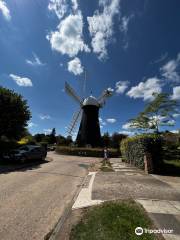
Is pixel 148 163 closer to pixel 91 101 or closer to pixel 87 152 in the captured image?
pixel 87 152

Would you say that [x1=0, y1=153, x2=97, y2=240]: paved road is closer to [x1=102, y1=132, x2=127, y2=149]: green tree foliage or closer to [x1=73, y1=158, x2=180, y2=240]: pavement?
[x1=73, y1=158, x2=180, y2=240]: pavement

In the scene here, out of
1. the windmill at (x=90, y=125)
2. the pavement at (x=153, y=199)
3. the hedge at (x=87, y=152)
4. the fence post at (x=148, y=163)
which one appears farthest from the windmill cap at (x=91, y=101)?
the pavement at (x=153, y=199)

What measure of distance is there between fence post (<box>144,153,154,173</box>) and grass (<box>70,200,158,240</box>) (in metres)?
7.68

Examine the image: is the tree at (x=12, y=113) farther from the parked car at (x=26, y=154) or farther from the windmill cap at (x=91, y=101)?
the windmill cap at (x=91, y=101)

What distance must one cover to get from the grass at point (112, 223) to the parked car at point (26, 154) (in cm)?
1311

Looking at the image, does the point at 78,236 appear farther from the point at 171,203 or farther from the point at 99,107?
the point at 99,107

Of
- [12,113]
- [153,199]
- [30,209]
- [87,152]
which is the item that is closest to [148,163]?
[153,199]

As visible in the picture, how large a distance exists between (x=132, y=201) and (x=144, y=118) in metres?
24.9

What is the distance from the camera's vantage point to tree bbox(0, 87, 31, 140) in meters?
22.7

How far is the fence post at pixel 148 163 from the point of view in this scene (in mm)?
12836

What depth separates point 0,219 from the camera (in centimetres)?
480

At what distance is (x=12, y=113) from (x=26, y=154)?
7.67 meters

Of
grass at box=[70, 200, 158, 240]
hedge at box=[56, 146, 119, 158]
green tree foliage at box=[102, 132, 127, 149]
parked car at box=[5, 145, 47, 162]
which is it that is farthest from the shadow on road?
green tree foliage at box=[102, 132, 127, 149]

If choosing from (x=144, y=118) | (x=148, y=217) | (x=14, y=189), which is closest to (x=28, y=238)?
(x=148, y=217)
